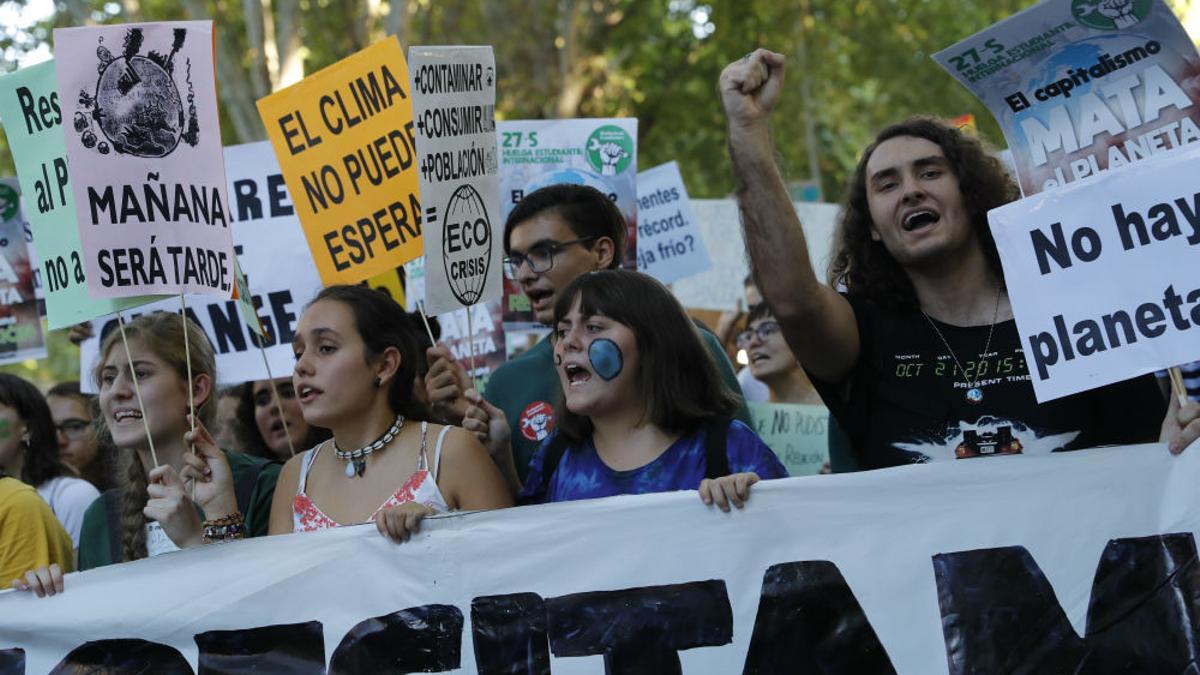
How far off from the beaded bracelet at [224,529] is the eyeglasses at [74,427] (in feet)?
11.3

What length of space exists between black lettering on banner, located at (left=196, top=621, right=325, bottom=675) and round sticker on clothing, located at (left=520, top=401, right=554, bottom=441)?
1.01m

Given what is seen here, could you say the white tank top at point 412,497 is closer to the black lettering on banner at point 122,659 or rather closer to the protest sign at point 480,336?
the black lettering on banner at point 122,659

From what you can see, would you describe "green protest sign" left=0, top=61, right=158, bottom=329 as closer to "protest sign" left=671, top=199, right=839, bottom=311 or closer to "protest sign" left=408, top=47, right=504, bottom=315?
"protest sign" left=408, top=47, right=504, bottom=315

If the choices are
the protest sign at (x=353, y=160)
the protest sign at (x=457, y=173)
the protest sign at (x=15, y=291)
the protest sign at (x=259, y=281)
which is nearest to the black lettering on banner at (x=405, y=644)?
the protest sign at (x=457, y=173)

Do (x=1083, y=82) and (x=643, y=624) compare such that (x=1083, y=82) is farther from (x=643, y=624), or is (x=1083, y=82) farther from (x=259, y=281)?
(x=259, y=281)

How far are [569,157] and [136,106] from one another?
304 centimetres

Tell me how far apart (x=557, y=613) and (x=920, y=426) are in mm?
983

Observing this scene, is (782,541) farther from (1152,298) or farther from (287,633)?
(287,633)

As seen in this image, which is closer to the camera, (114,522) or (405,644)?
(405,644)

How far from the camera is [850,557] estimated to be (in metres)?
3.72

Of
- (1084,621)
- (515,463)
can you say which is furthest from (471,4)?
(1084,621)

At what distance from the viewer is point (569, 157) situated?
7121 mm

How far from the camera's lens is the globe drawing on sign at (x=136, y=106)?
427 centimetres

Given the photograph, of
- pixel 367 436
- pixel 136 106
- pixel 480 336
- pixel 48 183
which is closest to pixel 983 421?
pixel 367 436
